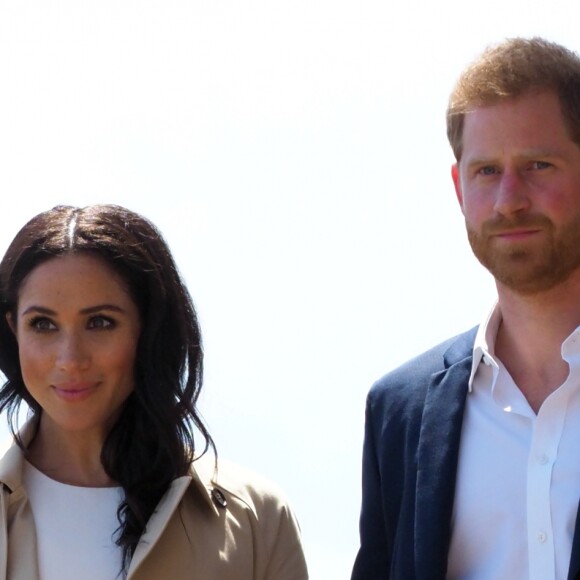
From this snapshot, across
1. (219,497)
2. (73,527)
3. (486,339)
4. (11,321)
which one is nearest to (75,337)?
(11,321)

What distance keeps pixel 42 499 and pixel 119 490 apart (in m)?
0.26

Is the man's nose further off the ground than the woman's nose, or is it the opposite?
the man's nose

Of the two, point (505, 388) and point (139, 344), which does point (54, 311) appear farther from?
point (505, 388)

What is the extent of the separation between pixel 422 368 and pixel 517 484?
2.29ft

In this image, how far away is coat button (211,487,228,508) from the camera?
210 inches

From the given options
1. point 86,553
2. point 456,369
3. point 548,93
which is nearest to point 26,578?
point 86,553

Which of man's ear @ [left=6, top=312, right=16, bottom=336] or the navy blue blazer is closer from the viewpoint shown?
the navy blue blazer

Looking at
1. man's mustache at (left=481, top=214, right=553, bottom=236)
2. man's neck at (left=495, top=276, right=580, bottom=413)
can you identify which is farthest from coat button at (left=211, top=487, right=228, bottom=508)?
man's mustache at (left=481, top=214, right=553, bottom=236)

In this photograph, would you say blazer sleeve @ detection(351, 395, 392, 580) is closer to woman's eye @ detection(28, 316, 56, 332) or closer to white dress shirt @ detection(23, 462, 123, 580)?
white dress shirt @ detection(23, 462, 123, 580)

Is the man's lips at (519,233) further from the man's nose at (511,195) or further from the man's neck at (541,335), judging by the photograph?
the man's neck at (541,335)

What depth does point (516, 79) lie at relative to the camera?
512 cm

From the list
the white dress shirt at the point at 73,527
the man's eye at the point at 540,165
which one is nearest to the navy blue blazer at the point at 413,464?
the man's eye at the point at 540,165

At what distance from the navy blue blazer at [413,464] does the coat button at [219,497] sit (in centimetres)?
47

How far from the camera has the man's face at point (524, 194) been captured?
15.9ft
